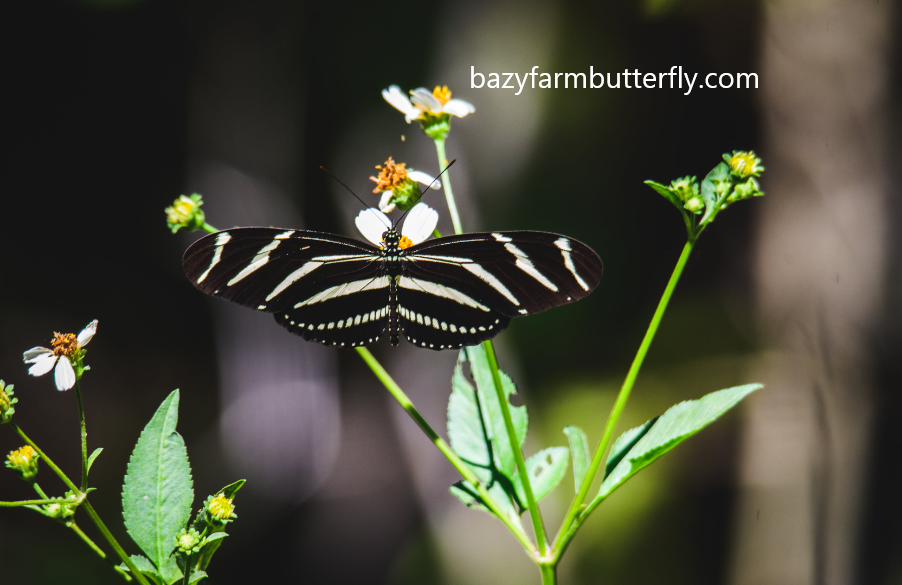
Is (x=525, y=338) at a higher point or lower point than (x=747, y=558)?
higher

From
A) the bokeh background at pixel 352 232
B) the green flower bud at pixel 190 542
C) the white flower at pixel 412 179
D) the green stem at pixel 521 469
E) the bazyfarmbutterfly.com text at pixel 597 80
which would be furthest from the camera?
the bazyfarmbutterfly.com text at pixel 597 80

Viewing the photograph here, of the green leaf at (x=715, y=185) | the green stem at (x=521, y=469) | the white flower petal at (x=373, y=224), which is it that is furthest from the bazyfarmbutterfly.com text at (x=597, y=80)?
the green stem at (x=521, y=469)

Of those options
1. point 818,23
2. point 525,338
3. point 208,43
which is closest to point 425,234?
point 525,338

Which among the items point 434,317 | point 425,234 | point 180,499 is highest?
point 425,234

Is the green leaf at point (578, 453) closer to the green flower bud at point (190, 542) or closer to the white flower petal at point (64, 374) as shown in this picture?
the green flower bud at point (190, 542)

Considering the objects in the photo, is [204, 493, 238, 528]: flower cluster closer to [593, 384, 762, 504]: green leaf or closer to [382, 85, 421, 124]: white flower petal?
[593, 384, 762, 504]: green leaf

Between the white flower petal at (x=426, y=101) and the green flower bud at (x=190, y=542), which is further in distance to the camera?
the white flower petal at (x=426, y=101)

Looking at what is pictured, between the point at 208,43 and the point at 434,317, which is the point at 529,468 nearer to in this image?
the point at 434,317
